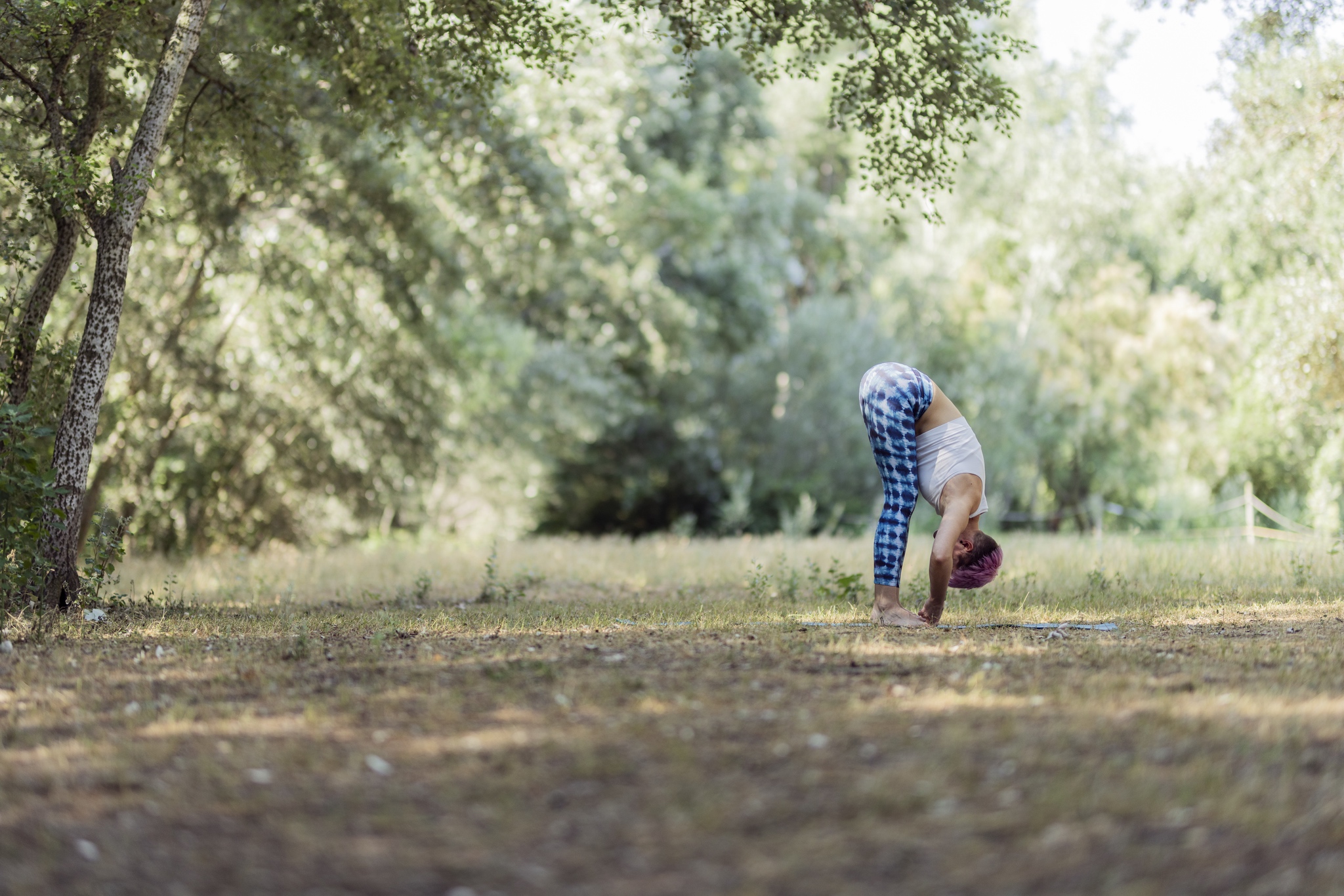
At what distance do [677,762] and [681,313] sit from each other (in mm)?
21372

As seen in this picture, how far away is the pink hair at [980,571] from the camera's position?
23.9 feet

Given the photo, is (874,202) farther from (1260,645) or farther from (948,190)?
(1260,645)

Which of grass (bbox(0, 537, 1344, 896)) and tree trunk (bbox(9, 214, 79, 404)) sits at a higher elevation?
tree trunk (bbox(9, 214, 79, 404))

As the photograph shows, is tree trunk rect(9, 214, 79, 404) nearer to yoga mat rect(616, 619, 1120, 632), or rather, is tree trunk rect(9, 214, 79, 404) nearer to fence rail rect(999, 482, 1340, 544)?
yoga mat rect(616, 619, 1120, 632)

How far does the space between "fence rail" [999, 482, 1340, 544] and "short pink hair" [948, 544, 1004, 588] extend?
12583mm

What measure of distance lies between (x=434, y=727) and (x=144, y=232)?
1074 cm

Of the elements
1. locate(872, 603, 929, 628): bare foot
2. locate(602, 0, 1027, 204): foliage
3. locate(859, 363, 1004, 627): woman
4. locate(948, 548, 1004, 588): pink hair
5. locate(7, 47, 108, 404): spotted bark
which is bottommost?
locate(872, 603, 929, 628): bare foot

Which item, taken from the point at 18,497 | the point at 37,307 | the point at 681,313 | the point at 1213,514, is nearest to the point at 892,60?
the point at 37,307

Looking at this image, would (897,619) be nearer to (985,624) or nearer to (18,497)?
(985,624)

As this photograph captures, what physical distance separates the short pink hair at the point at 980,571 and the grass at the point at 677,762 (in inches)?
18.3

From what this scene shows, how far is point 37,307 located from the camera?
879cm

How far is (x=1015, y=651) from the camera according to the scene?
5953mm

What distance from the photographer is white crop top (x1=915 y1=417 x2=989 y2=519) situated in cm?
720

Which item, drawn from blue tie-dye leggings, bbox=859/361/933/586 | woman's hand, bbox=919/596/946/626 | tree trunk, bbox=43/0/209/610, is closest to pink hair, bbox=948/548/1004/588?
woman's hand, bbox=919/596/946/626
